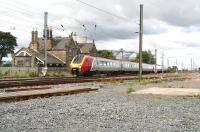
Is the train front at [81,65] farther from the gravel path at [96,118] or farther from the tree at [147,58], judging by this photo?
the tree at [147,58]

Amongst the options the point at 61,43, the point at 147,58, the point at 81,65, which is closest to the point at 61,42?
the point at 61,43

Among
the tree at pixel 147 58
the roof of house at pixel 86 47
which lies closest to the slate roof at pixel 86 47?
the roof of house at pixel 86 47

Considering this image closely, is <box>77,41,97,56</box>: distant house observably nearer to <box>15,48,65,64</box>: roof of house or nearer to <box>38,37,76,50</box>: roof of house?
<box>38,37,76,50</box>: roof of house

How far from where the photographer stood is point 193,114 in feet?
36.8

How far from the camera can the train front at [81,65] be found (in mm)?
44469

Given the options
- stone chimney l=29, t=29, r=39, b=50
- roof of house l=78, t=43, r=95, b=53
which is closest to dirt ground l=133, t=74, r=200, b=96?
stone chimney l=29, t=29, r=39, b=50

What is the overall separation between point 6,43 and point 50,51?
16158mm

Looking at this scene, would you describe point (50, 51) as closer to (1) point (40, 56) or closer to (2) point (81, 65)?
(1) point (40, 56)

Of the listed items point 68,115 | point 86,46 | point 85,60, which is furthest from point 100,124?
point 86,46

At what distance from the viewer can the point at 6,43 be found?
366ft

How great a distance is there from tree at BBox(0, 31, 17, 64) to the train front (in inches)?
2676

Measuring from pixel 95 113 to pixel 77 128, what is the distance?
2.43m

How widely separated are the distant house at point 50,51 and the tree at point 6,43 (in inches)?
483

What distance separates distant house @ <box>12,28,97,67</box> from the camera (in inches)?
3556
